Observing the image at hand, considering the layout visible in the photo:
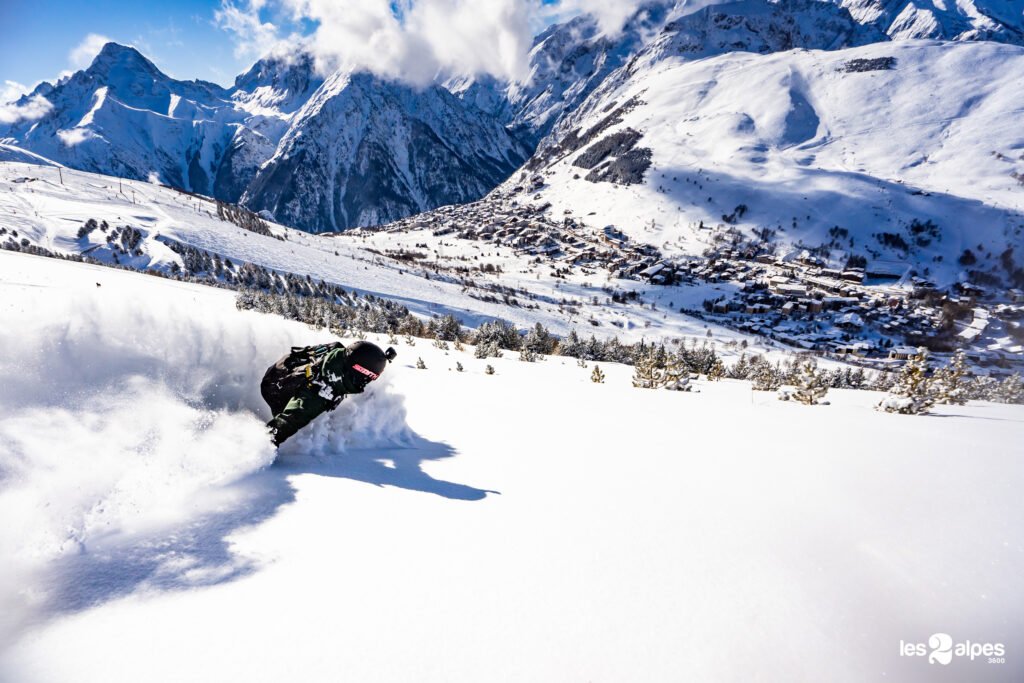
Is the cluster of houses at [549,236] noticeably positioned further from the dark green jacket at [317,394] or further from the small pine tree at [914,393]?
the dark green jacket at [317,394]

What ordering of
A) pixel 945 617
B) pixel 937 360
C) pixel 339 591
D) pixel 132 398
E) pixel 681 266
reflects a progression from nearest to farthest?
pixel 945 617, pixel 339 591, pixel 132 398, pixel 937 360, pixel 681 266

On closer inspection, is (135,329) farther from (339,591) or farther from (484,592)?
(484,592)

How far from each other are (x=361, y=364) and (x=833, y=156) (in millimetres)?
177932

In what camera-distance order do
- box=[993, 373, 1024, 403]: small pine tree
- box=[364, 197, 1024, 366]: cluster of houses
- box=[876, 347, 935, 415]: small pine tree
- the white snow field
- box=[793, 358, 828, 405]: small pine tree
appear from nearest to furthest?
1. the white snow field
2. box=[876, 347, 935, 415]: small pine tree
3. box=[793, 358, 828, 405]: small pine tree
4. box=[993, 373, 1024, 403]: small pine tree
5. box=[364, 197, 1024, 366]: cluster of houses

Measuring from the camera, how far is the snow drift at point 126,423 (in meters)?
1.97

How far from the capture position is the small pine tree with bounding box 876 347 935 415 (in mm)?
5969

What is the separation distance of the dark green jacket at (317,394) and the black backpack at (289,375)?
0.35ft

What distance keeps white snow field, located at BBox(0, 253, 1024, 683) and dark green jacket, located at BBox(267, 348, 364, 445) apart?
228 millimetres

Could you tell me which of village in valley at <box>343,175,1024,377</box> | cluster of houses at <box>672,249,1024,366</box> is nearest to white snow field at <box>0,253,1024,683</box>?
village in valley at <box>343,175,1024,377</box>

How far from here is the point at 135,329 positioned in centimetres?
330

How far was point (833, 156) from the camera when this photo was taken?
439ft

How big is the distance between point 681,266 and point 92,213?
93964mm

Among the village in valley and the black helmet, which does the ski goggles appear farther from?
the village in valley

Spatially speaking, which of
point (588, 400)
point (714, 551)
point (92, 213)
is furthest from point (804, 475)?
point (92, 213)
